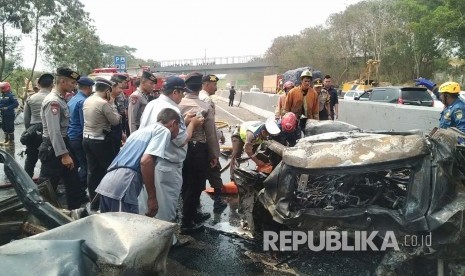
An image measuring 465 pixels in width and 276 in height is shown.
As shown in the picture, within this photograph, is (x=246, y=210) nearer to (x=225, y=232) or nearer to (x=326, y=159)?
(x=225, y=232)

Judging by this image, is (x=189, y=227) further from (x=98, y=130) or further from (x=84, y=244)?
(x=84, y=244)

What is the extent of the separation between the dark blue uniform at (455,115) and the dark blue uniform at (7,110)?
1020 cm

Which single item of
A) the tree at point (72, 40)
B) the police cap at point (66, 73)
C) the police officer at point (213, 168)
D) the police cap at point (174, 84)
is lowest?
the police officer at point (213, 168)

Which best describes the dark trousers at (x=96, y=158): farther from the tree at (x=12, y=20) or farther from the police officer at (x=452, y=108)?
the tree at (x=12, y=20)

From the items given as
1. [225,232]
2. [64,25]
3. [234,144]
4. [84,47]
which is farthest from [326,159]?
[84,47]

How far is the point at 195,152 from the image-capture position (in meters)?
4.63

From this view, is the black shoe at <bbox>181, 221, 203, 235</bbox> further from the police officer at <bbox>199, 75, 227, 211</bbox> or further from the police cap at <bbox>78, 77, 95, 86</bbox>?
the police cap at <bbox>78, 77, 95, 86</bbox>

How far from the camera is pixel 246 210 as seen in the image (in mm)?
4133

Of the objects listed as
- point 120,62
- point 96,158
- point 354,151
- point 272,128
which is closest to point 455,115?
point 272,128

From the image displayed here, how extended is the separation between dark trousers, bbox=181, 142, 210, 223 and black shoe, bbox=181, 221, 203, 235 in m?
0.04

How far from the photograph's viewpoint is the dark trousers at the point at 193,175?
4625 millimetres

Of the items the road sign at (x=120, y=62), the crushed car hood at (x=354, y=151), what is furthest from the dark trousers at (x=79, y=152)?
the road sign at (x=120, y=62)

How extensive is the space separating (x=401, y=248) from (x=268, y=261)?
1.33 meters

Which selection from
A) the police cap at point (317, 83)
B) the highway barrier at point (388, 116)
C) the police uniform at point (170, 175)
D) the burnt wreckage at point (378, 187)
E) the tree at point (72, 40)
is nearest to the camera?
the burnt wreckage at point (378, 187)
